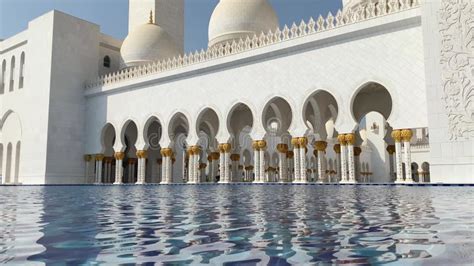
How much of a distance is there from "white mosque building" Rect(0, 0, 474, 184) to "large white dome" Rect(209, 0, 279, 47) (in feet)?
0.16

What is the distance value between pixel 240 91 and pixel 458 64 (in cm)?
600

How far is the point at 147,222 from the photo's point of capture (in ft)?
9.00

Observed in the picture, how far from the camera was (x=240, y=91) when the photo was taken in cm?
1270

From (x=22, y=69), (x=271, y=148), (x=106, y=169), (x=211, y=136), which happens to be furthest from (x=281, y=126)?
(x=22, y=69)

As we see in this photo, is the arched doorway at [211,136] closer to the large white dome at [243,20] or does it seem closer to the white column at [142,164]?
the white column at [142,164]

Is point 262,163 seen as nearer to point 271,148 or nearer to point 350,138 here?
point 350,138

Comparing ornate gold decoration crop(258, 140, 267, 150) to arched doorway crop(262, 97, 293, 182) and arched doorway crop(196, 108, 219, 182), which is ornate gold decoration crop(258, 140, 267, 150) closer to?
arched doorway crop(262, 97, 293, 182)

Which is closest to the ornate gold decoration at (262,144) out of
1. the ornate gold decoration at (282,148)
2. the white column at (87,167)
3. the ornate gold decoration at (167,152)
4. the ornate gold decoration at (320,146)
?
the ornate gold decoration at (282,148)

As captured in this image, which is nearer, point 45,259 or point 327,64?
point 45,259

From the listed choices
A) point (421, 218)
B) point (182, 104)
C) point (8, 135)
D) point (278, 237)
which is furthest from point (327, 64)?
point (8, 135)

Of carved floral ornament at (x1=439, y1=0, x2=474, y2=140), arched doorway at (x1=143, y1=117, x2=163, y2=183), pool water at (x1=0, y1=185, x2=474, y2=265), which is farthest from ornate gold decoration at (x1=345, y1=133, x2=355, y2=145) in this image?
arched doorway at (x1=143, y1=117, x2=163, y2=183)

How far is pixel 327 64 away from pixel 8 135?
48.2 feet

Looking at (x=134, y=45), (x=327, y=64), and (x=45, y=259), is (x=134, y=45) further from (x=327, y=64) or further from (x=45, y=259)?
(x=45, y=259)

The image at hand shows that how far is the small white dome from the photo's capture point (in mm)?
17406
